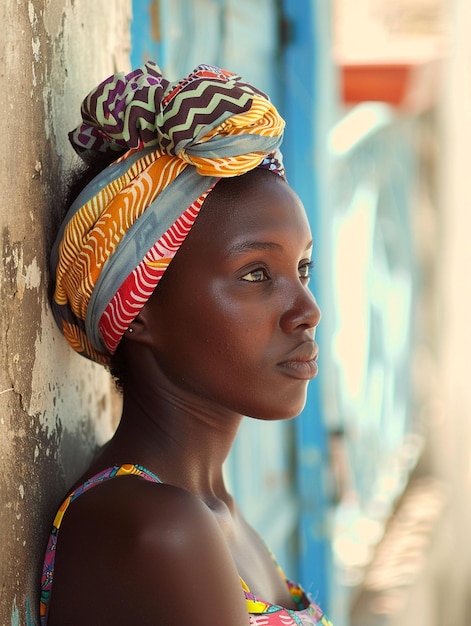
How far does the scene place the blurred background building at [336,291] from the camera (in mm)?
1689

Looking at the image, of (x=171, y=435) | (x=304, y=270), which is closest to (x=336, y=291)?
(x=304, y=270)

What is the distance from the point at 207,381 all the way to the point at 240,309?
0.15 meters

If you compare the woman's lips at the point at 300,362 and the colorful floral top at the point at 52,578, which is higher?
the woman's lips at the point at 300,362

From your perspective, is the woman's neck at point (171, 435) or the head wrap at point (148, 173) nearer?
the head wrap at point (148, 173)

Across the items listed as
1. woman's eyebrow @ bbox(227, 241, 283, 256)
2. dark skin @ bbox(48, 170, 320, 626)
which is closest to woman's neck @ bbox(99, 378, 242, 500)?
dark skin @ bbox(48, 170, 320, 626)

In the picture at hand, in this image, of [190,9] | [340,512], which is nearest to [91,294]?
[190,9]

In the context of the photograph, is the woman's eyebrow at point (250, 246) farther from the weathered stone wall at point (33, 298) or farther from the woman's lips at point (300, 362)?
the weathered stone wall at point (33, 298)

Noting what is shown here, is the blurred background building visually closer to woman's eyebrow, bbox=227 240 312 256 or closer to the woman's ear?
the woman's ear

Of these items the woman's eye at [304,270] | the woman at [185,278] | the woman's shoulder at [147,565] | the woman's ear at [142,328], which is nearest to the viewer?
the woman's shoulder at [147,565]

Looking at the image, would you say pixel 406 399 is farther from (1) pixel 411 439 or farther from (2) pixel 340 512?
(2) pixel 340 512

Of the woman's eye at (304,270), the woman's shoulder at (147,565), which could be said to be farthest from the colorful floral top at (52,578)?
the woman's eye at (304,270)

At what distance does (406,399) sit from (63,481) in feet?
22.8

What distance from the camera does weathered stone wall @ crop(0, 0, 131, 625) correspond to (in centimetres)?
156

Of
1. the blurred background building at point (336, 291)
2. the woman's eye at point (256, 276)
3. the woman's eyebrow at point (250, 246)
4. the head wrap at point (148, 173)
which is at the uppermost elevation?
the head wrap at point (148, 173)
